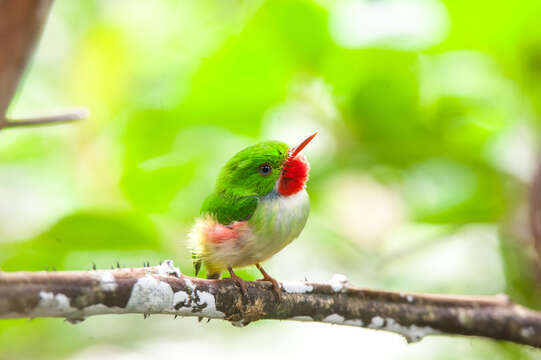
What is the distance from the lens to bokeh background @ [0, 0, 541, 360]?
2.51m

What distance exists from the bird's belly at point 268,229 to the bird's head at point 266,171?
0.18 feet

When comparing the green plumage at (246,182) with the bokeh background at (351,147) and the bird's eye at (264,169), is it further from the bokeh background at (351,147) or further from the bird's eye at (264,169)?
the bokeh background at (351,147)

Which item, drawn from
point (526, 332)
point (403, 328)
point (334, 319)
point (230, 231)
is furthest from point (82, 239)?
point (526, 332)

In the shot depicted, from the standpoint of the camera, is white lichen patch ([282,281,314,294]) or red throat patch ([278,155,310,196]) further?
red throat patch ([278,155,310,196])

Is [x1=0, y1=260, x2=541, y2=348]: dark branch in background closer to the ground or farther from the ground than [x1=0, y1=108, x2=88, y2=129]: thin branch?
closer to the ground

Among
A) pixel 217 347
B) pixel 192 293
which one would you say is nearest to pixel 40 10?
pixel 192 293

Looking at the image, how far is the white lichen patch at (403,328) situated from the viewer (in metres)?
1.69

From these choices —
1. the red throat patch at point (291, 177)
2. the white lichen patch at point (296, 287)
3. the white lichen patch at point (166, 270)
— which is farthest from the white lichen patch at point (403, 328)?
the white lichen patch at point (166, 270)

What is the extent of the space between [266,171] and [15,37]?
0.83 m

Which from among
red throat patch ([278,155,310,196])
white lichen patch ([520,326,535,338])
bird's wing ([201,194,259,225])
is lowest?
white lichen patch ([520,326,535,338])

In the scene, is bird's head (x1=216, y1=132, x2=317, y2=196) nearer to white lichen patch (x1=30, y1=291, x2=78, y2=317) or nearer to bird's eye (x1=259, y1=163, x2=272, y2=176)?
bird's eye (x1=259, y1=163, x2=272, y2=176)

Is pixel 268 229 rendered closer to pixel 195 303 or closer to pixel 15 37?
pixel 195 303

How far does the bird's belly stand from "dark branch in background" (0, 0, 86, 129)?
76 centimetres

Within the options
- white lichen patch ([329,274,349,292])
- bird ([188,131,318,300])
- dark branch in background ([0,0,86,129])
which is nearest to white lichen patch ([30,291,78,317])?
dark branch in background ([0,0,86,129])
